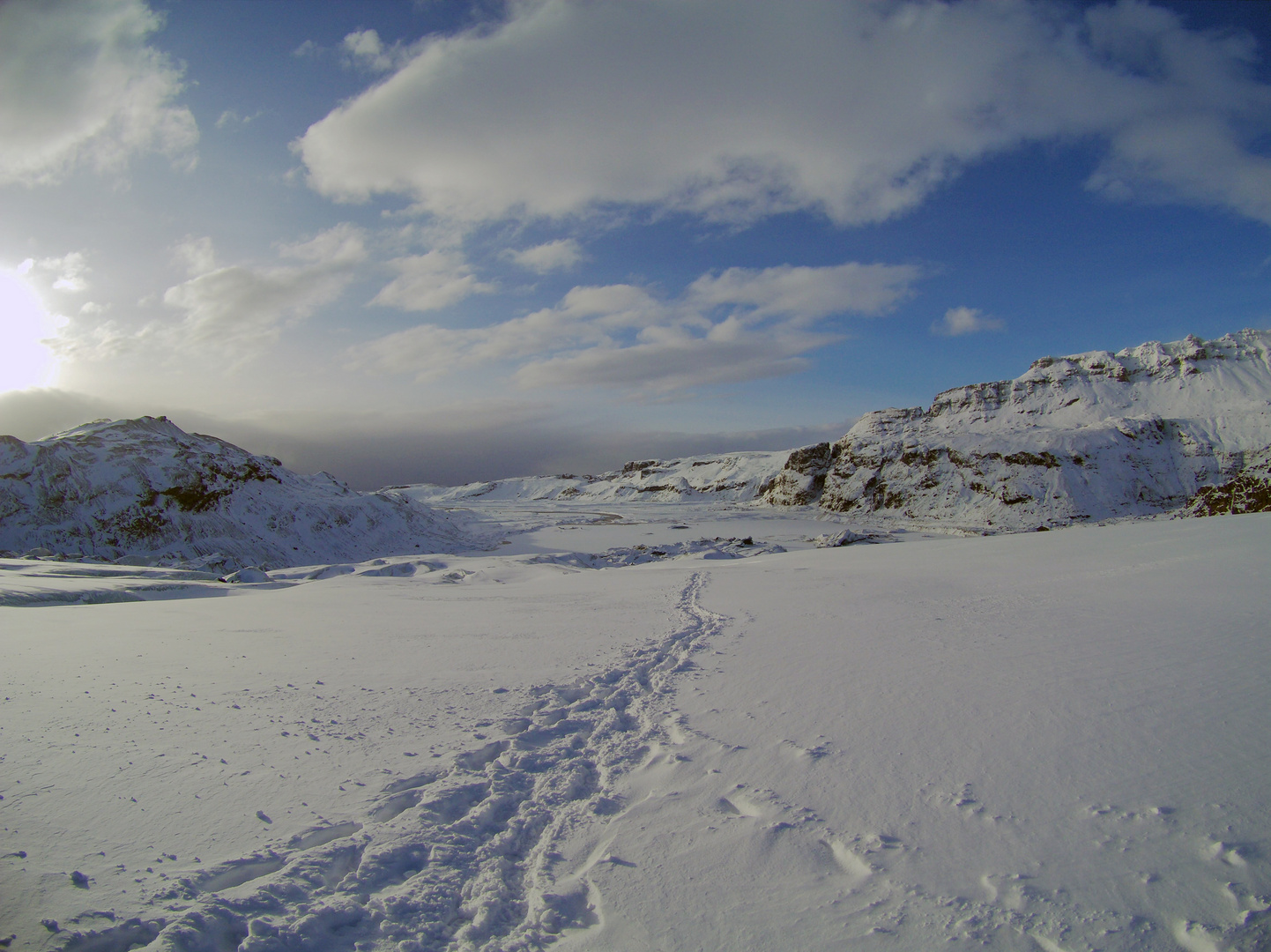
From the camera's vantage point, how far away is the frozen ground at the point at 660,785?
6.68 ft

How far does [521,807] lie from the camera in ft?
9.60

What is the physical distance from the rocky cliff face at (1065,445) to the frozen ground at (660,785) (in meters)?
24.6

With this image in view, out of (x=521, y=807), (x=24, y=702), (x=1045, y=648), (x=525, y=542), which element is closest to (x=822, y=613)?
(x=1045, y=648)

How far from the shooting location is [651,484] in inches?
3024

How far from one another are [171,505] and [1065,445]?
47.4 meters

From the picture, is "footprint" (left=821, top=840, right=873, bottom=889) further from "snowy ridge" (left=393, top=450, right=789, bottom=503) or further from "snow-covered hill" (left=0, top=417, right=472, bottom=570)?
"snowy ridge" (left=393, top=450, right=789, bottom=503)

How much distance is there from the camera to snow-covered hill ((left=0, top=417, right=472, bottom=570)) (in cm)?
1906

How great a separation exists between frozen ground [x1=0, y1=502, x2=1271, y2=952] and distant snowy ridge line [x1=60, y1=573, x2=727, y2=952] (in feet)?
0.04

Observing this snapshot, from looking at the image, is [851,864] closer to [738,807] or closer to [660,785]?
[738,807]

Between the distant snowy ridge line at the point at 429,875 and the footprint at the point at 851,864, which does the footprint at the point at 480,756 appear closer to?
the distant snowy ridge line at the point at 429,875

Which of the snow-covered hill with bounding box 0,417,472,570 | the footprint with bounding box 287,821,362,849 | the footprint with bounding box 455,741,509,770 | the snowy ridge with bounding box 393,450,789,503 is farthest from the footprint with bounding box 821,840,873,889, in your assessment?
the snowy ridge with bounding box 393,450,789,503

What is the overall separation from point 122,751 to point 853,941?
3930 millimetres

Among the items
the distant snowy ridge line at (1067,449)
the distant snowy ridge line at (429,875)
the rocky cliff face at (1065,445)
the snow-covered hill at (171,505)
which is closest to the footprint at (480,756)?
the distant snowy ridge line at (429,875)

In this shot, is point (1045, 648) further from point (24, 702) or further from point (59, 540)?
point (59, 540)
